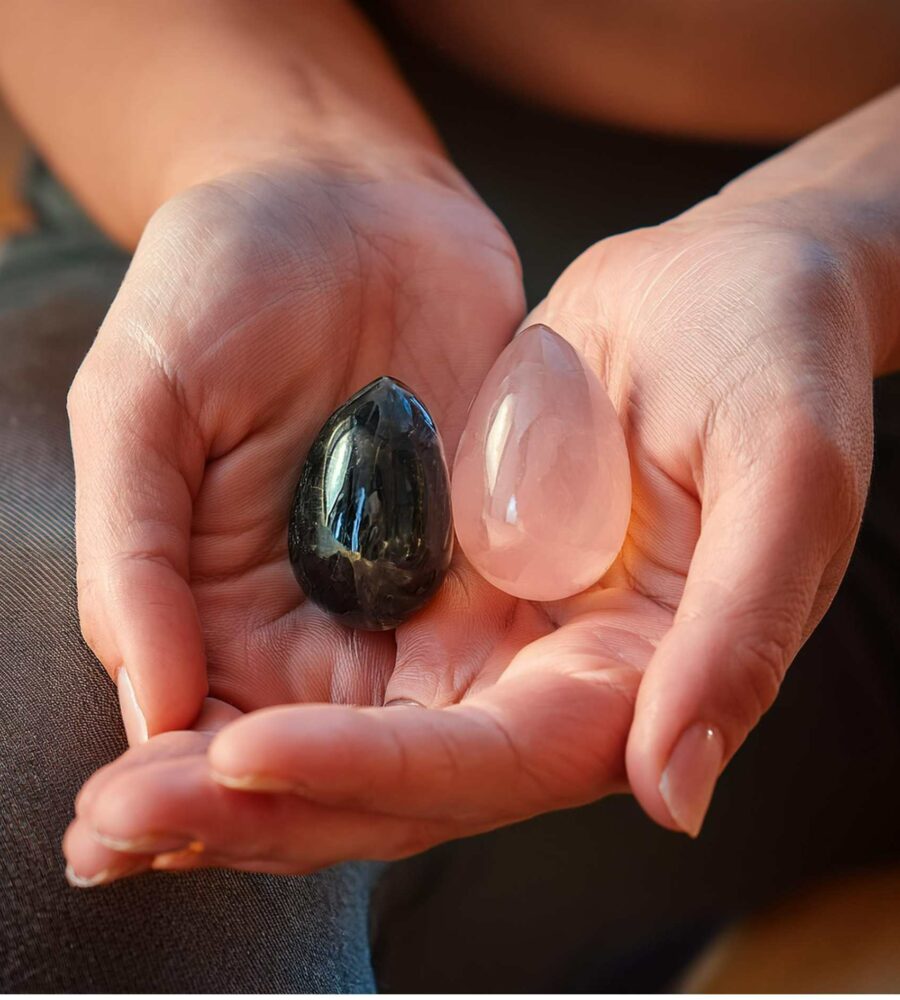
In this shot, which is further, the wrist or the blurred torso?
the blurred torso

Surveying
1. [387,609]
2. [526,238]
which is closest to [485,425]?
[387,609]

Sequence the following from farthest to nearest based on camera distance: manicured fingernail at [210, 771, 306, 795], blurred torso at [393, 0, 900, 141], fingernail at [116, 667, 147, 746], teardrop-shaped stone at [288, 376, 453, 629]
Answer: blurred torso at [393, 0, 900, 141] → teardrop-shaped stone at [288, 376, 453, 629] → fingernail at [116, 667, 147, 746] → manicured fingernail at [210, 771, 306, 795]

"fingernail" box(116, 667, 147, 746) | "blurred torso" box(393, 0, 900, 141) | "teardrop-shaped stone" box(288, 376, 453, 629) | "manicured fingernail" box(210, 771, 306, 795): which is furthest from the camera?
"blurred torso" box(393, 0, 900, 141)

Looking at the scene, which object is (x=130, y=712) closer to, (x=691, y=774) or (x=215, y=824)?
(x=215, y=824)

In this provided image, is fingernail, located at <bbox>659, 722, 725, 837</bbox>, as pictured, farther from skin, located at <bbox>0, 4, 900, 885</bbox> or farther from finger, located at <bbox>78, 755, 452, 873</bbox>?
finger, located at <bbox>78, 755, 452, 873</bbox>

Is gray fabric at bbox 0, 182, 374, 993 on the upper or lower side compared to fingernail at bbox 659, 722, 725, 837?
lower

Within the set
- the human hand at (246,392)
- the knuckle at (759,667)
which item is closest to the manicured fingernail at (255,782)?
the human hand at (246,392)

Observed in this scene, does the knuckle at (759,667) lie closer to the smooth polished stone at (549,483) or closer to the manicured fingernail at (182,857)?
the smooth polished stone at (549,483)

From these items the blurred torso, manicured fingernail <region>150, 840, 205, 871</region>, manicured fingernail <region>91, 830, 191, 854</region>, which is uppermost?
the blurred torso

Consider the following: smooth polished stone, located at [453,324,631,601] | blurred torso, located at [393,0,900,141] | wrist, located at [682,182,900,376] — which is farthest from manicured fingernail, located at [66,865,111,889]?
blurred torso, located at [393,0,900,141]

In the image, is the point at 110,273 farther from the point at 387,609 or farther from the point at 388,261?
the point at 387,609
